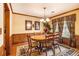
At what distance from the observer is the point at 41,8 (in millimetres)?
1439

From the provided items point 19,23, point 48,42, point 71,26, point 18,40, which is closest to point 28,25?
point 19,23

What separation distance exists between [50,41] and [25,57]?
50 cm

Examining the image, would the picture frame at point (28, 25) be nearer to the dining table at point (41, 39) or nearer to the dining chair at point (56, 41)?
the dining table at point (41, 39)

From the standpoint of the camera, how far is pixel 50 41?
4.93ft

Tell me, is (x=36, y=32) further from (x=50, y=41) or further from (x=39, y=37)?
(x=50, y=41)

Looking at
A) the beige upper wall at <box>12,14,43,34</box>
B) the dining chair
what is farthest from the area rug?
the beige upper wall at <box>12,14,43,34</box>

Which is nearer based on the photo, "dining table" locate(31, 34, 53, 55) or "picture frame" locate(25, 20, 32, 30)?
"picture frame" locate(25, 20, 32, 30)

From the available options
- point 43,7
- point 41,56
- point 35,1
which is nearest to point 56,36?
point 41,56

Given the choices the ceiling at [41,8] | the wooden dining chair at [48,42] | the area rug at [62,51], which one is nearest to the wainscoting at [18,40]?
the area rug at [62,51]

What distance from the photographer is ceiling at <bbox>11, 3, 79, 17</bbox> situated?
1327 mm

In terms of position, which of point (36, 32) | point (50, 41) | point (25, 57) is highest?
point (36, 32)

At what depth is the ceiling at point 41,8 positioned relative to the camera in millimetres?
1327

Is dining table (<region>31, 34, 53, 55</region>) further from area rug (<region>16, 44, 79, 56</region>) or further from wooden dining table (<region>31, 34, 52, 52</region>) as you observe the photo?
area rug (<region>16, 44, 79, 56</region>)

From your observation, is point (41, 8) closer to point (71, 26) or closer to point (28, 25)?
point (28, 25)
